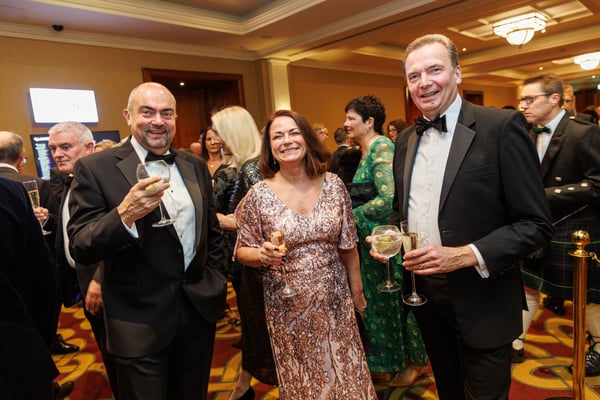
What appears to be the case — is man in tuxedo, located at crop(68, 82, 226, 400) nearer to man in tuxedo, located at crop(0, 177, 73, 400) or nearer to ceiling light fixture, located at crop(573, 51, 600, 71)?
man in tuxedo, located at crop(0, 177, 73, 400)

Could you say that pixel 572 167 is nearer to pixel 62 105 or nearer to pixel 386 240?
pixel 386 240

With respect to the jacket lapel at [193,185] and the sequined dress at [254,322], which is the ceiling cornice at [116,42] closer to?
the sequined dress at [254,322]

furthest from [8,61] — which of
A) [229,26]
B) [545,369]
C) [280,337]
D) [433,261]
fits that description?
[545,369]

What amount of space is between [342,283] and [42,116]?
5960mm

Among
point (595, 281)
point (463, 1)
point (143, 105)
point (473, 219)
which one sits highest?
point (463, 1)

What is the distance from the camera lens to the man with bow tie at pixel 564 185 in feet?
7.98

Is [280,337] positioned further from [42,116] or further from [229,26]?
[229,26]

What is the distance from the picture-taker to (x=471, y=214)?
148cm

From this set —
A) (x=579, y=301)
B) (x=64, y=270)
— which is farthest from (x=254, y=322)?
(x=579, y=301)

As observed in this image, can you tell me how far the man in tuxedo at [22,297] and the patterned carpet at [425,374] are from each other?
1.65 metres

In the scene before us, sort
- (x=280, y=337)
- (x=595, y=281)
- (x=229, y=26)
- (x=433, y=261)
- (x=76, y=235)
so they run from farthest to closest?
1. (x=229, y=26)
2. (x=595, y=281)
3. (x=280, y=337)
4. (x=76, y=235)
5. (x=433, y=261)

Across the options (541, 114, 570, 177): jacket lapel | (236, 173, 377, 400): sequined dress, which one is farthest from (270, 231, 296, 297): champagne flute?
(541, 114, 570, 177): jacket lapel

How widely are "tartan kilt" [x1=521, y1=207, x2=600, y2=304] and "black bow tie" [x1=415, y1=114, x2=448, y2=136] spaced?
1.53 m

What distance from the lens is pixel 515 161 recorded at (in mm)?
1401
